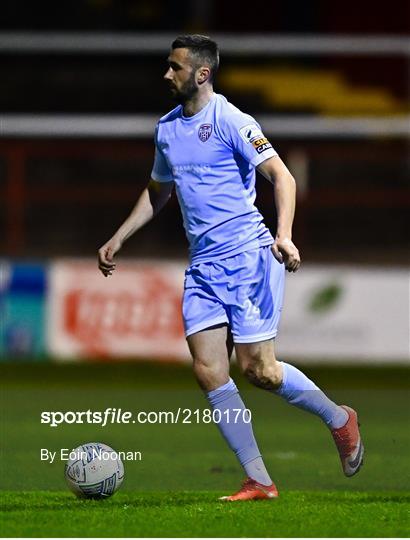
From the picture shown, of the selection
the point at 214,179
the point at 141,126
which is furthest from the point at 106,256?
the point at 141,126

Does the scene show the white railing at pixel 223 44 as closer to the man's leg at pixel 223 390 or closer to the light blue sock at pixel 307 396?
the light blue sock at pixel 307 396

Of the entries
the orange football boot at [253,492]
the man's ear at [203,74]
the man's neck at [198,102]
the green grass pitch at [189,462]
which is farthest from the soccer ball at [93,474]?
the man's ear at [203,74]

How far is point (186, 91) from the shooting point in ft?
25.1

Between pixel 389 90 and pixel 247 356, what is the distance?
657 inches

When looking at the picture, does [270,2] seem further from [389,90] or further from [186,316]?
[186,316]

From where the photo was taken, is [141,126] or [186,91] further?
[141,126]

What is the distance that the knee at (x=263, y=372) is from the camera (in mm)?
7645

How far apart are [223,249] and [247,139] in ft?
1.74

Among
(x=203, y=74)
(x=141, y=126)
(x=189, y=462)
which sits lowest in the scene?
(x=189, y=462)

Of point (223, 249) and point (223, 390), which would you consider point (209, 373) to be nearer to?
point (223, 390)

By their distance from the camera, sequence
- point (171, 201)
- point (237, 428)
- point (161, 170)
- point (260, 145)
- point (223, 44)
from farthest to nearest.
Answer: point (223, 44), point (171, 201), point (161, 170), point (237, 428), point (260, 145)

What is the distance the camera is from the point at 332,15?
80.7 ft

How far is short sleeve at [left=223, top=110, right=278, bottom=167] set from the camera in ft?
24.7

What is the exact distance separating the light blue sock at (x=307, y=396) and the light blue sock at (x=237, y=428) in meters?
0.23
